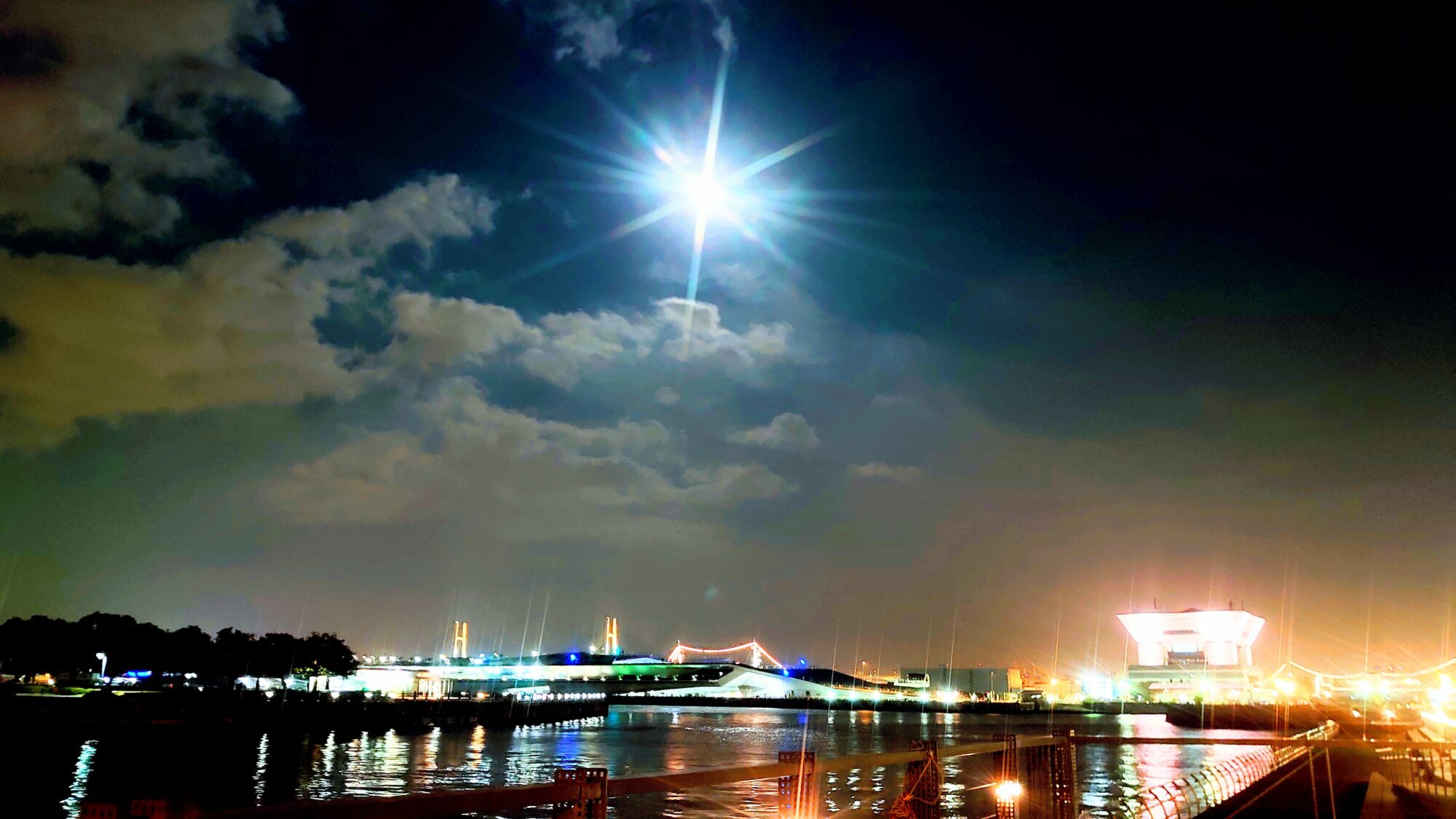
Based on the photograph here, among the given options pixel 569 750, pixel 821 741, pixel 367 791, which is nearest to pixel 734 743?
pixel 821 741

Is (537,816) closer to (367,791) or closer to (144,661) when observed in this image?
(367,791)

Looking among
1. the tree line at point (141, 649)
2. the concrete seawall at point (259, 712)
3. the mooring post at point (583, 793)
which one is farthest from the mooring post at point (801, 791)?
the tree line at point (141, 649)

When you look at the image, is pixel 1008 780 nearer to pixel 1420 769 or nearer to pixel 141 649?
pixel 1420 769

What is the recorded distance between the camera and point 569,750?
67250mm

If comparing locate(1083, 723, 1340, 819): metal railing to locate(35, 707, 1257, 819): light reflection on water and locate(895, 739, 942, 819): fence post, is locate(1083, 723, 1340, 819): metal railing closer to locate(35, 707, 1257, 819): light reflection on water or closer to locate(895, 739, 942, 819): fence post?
locate(35, 707, 1257, 819): light reflection on water

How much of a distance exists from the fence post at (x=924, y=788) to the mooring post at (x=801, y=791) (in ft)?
6.42

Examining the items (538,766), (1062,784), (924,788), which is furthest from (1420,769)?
(538,766)

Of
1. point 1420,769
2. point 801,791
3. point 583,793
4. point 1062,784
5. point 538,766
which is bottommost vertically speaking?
point 538,766

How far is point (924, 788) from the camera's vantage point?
8.47 metres

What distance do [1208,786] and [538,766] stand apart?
133 feet

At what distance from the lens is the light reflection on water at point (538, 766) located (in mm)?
35125

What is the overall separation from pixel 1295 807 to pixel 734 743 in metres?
69.2

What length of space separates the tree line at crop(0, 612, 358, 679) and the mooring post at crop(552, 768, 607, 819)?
387 feet

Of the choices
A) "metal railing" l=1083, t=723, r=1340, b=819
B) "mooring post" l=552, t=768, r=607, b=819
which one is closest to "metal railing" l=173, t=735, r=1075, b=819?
"mooring post" l=552, t=768, r=607, b=819
